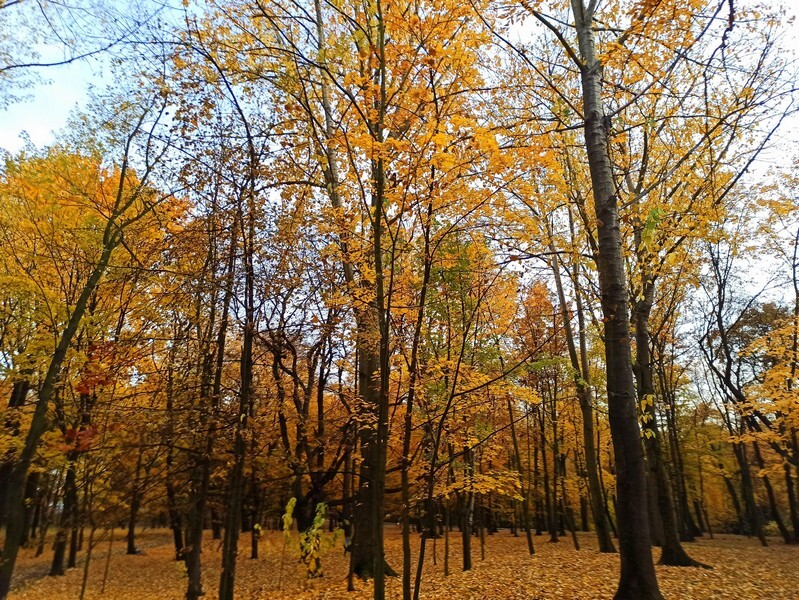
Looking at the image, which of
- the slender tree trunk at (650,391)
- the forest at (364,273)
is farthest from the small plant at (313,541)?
the slender tree trunk at (650,391)

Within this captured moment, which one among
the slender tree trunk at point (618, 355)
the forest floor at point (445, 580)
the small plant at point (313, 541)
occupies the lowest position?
the forest floor at point (445, 580)

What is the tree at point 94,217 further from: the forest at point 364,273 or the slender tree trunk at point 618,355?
the slender tree trunk at point 618,355

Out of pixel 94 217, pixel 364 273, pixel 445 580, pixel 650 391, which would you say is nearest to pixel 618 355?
pixel 364 273

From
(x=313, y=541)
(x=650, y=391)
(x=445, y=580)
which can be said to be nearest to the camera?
(x=313, y=541)

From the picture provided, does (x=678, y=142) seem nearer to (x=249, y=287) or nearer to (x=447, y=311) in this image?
(x=447, y=311)

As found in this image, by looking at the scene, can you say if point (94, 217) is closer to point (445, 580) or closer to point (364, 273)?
point (364, 273)

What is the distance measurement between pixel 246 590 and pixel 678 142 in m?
12.6

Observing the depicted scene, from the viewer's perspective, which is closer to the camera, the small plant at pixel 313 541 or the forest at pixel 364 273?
the forest at pixel 364 273

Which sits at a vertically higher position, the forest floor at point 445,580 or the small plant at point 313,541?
the small plant at point 313,541

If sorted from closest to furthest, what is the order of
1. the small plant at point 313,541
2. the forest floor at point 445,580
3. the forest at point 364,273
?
1. the forest at point 364,273
2. the small plant at point 313,541
3. the forest floor at point 445,580

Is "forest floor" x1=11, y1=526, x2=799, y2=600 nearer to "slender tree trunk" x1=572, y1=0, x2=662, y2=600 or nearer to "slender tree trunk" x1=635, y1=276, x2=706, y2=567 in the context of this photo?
"slender tree trunk" x1=635, y1=276, x2=706, y2=567

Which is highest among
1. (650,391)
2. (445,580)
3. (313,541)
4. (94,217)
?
(94,217)

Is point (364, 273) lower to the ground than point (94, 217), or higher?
lower

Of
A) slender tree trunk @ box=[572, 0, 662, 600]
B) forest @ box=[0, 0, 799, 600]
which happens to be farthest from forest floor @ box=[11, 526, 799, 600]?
slender tree trunk @ box=[572, 0, 662, 600]
